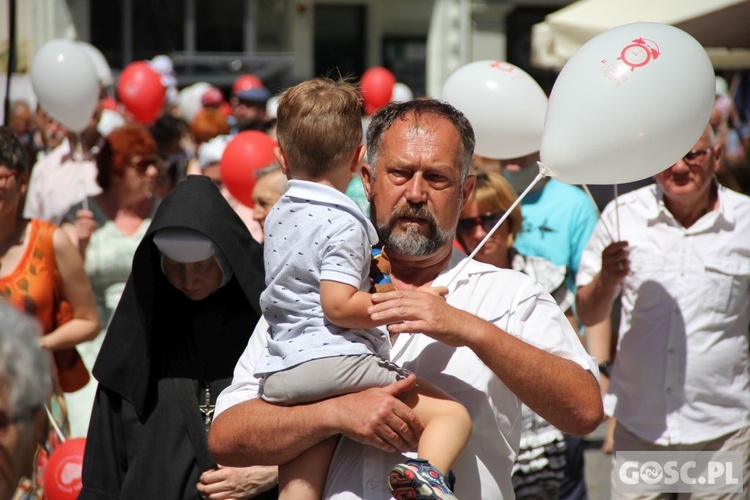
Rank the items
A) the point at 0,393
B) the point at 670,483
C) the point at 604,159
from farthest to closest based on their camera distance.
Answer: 1. the point at 670,483
2. the point at 604,159
3. the point at 0,393

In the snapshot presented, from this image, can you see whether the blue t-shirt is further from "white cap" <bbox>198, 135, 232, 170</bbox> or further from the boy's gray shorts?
"white cap" <bbox>198, 135, 232, 170</bbox>

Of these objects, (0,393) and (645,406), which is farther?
(645,406)

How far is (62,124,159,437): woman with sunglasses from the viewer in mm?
5910

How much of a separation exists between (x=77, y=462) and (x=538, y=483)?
80.2 inches

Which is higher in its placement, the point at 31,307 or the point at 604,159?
the point at 604,159

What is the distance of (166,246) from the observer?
3502 millimetres

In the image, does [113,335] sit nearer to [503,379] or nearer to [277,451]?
[277,451]

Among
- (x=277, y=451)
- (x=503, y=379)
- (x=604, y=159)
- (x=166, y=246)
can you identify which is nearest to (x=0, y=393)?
(x=277, y=451)

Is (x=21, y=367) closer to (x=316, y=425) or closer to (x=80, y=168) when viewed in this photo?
(x=316, y=425)

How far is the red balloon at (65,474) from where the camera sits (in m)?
3.96

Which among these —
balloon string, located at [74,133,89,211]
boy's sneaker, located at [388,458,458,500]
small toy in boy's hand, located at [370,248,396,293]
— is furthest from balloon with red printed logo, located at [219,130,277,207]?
boy's sneaker, located at [388,458,458,500]

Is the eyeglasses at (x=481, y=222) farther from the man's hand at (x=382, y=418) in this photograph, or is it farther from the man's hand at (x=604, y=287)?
the man's hand at (x=382, y=418)

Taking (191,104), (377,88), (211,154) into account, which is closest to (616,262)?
(211,154)

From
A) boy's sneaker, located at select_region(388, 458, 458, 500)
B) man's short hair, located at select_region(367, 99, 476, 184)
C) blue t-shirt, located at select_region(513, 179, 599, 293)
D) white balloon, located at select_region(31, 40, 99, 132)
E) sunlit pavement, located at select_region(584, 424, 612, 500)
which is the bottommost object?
sunlit pavement, located at select_region(584, 424, 612, 500)
